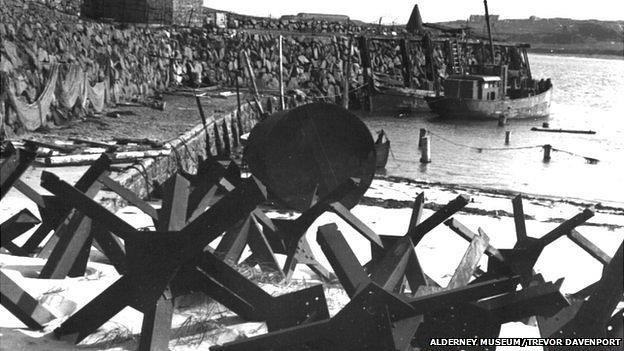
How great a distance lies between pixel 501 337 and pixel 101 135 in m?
12.3

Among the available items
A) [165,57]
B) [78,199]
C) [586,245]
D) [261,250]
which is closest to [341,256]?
[78,199]

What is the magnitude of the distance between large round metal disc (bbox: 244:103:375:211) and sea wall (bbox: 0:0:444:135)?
799 cm

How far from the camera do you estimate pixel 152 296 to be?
13.2ft

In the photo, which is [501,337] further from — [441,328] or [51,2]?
[51,2]

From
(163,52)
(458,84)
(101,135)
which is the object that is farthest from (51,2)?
(458,84)

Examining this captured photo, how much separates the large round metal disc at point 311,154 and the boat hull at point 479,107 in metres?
38.5

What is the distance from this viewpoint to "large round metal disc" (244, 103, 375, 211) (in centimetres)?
714

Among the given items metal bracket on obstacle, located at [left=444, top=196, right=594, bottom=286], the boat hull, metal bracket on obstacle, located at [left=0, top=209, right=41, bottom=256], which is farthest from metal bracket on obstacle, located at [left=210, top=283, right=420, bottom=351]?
the boat hull

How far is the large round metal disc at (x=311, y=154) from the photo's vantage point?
7.14 metres

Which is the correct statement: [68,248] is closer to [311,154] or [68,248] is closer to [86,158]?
[311,154]

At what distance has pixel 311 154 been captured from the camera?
711 centimetres

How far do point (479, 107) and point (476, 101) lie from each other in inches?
13.8

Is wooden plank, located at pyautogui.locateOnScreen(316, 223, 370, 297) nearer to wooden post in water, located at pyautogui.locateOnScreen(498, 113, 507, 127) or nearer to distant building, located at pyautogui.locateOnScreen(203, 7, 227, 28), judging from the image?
distant building, located at pyautogui.locateOnScreen(203, 7, 227, 28)

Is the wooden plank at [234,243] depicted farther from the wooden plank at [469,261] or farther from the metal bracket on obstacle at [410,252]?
the wooden plank at [469,261]
